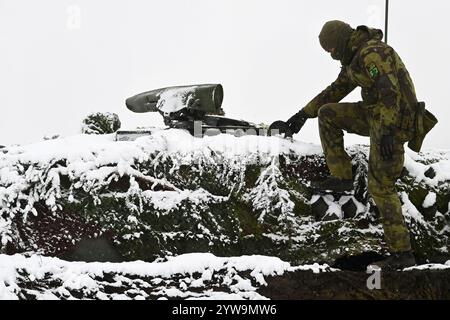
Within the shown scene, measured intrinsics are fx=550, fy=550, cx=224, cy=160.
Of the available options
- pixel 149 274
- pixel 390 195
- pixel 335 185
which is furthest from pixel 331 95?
pixel 149 274

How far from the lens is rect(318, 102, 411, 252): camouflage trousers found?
4.61 metres

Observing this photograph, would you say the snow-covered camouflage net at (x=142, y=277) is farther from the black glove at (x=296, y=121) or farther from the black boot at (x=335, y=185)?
the black glove at (x=296, y=121)

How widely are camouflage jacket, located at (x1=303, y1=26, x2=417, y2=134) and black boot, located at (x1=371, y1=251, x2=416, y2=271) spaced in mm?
1030

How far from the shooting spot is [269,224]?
189 inches

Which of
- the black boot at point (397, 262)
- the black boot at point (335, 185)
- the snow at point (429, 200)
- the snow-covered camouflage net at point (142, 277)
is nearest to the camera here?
the snow-covered camouflage net at point (142, 277)

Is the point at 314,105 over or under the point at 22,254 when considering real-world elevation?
over

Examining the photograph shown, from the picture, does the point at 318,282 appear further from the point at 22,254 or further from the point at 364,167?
the point at 22,254

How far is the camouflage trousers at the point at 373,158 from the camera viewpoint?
181 inches

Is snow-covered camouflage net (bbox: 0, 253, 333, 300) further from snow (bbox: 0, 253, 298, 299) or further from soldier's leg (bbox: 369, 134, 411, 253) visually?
soldier's leg (bbox: 369, 134, 411, 253)

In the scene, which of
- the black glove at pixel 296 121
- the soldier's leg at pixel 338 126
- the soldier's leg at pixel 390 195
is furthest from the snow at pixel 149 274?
the black glove at pixel 296 121

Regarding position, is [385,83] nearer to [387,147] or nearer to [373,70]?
[373,70]

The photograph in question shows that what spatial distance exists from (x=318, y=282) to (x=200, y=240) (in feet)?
3.51
